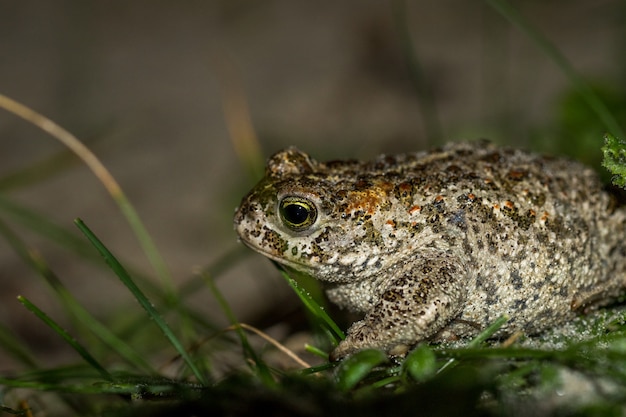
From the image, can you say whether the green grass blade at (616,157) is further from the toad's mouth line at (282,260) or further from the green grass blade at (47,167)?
the green grass blade at (47,167)

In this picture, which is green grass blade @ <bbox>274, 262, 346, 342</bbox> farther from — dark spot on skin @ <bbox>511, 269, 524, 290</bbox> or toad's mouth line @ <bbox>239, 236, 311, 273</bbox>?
dark spot on skin @ <bbox>511, 269, 524, 290</bbox>

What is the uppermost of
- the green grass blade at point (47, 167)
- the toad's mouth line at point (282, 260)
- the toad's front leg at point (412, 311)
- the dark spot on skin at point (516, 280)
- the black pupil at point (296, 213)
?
the green grass blade at point (47, 167)

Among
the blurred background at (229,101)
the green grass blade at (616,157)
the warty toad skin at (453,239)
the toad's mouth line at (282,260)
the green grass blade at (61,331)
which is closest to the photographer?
the green grass blade at (616,157)

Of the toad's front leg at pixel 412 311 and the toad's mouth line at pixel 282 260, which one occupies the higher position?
the toad's mouth line at pixel 282 260

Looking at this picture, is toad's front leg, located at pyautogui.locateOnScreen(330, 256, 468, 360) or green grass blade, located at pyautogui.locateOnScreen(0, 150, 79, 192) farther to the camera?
green grass blade, located at pyautogui.locateOnScreen(0, 150, 79, 192)

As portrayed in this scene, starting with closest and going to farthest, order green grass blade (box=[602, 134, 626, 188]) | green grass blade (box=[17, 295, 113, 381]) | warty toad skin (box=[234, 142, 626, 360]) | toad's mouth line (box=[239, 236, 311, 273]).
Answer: green grass blade (box=[602, 134, 626, 188]), green grass blade (box=[17, 295, 113, 381]), warty toad skin (box=[234, 142, 626, 360]), toad's mouth line (box=[239, 236, 311, 273])

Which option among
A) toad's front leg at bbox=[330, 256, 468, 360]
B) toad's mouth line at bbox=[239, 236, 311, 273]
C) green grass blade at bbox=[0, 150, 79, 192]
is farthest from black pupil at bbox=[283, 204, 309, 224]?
green grass blade at bbox=[0, 150, 79, 192]

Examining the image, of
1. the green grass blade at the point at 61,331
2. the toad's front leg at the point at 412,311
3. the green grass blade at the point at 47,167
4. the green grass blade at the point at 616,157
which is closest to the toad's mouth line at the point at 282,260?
the toad's front leg at the point at 412,311

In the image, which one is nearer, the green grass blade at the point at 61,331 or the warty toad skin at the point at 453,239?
the green grass blade at the point at 61,331
